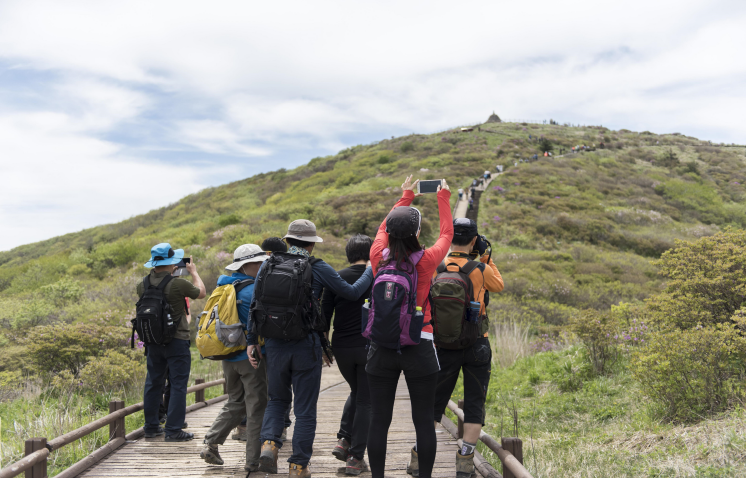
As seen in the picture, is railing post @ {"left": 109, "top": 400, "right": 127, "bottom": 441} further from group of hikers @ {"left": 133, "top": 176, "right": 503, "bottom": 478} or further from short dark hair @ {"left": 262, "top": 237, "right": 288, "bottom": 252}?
short dark hair @ {"left": 262, "top": 237, "right": 288, "bottom": 252}

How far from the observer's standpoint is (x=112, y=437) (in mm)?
4703

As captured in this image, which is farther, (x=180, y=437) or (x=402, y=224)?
(x=180, y=437)

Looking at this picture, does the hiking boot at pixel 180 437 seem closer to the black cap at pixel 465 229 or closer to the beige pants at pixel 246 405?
the beige pants at pixel 246 405

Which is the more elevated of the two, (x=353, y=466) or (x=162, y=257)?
(x=162, y=257)

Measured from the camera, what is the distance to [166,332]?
15.7 ft

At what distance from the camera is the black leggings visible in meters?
3.03

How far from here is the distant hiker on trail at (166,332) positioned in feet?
15.7

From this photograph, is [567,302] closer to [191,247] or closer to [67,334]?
[67,334]

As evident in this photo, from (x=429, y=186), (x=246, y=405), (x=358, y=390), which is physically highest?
(x=429, y=186)

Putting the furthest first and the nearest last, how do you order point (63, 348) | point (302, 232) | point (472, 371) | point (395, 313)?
point (63, 348)
point (302, 232)
point (472, 371)
point (395, 313)

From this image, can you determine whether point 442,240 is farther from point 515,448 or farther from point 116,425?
point 116,425

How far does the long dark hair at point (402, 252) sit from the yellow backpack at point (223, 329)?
1.72 m

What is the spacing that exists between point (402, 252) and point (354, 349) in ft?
4.12

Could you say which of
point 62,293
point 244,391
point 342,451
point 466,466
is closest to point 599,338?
point 466,466
